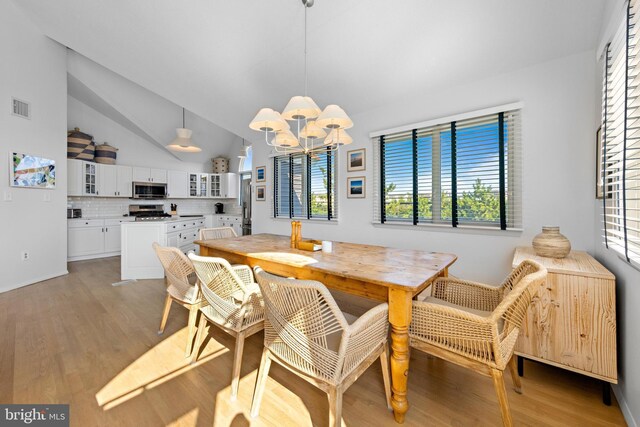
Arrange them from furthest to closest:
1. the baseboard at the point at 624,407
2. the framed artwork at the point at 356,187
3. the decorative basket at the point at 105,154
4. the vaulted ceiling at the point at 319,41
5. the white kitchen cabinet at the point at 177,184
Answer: the white kitchen cabinet at the point at 177,184 → the decorative basket at the point at 105,154 → the framed artwork at the point at 356,187 → the vaulted ceiling at the point at 319,41 → the baseboard at the point at 624,407

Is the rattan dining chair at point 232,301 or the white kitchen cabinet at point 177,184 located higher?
the white kitchen cabinet at point 177,184

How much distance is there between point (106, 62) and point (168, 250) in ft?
12.6

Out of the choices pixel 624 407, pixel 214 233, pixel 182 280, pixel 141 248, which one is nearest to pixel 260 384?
pixel 182 280

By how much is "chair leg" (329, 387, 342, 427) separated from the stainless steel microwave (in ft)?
21.7

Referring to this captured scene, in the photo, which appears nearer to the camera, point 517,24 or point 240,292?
point 240,292

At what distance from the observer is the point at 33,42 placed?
359cm

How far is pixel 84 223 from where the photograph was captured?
519 cm

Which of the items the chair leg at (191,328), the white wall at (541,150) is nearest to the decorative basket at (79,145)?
the chair leg at (191,328)

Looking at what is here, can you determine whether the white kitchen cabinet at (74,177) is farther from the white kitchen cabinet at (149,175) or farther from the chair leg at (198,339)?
the chair leg at (198,339)

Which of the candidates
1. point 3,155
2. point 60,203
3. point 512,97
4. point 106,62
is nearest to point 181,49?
point 106,62

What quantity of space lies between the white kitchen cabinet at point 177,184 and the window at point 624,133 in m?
7.61

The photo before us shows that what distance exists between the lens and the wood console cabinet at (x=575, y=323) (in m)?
1.46

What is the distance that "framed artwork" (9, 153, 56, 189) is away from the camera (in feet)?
Result: 11.1

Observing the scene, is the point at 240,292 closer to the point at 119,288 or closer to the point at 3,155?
the point at 119,288
